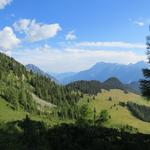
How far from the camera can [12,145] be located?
803 inches

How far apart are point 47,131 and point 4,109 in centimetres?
17495

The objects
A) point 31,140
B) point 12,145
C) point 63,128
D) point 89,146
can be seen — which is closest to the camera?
point 12,145

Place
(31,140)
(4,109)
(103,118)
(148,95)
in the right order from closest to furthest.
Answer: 1. (31,140)
2. (148,95)
3. (103,118)
4. (4,109)

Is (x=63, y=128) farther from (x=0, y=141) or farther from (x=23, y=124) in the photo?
(x=0, y=141)

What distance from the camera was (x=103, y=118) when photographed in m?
149

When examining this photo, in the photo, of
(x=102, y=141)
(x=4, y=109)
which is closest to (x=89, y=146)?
(x=102, y=141)

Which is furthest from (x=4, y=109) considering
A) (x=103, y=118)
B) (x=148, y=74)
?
(x=148, y=74)

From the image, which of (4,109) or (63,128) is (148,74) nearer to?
(63,128)

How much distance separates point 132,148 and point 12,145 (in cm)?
809

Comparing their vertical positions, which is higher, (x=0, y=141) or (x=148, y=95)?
(x=148, y=95)

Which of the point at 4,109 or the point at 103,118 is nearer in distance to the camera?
the point at 103,118

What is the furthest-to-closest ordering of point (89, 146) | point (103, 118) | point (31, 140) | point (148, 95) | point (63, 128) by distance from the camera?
point (103, 118), point (148, 95), point (63, 128), point (89, 146), point (31, 140)

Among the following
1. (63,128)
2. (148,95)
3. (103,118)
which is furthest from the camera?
(103,118)

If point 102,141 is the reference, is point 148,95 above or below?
above
